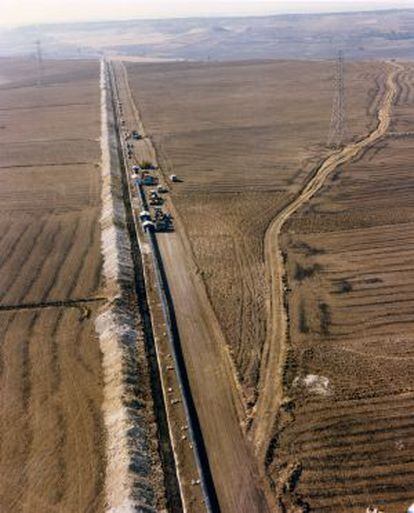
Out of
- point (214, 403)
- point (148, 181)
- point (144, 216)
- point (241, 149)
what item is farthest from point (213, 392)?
point (241, 149)

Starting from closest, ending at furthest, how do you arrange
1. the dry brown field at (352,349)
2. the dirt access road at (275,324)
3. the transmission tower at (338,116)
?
1. the dry brown field at (352,349)
2. the dirt access road at (275,324)
3. the transmission tower at (338,116)

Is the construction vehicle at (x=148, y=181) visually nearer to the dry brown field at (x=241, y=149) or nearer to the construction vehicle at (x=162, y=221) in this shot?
the dry brown field at (x=241, y=149)

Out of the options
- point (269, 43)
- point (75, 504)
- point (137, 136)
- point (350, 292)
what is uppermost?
point (269, 43)

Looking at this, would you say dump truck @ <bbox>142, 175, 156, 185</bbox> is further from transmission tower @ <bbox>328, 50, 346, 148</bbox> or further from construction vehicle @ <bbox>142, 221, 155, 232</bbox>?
transmission tower @ <bbox>328, 50, 346, 148</bbox>

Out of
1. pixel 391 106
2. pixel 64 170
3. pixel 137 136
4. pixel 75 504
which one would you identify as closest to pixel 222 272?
pixel 75 504

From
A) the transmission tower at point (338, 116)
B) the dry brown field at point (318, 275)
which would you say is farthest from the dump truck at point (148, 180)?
the transmission tower at point (338, 116)

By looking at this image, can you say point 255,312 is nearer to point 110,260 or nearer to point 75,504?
point 110,260

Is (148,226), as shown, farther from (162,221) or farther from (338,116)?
(338,116)
